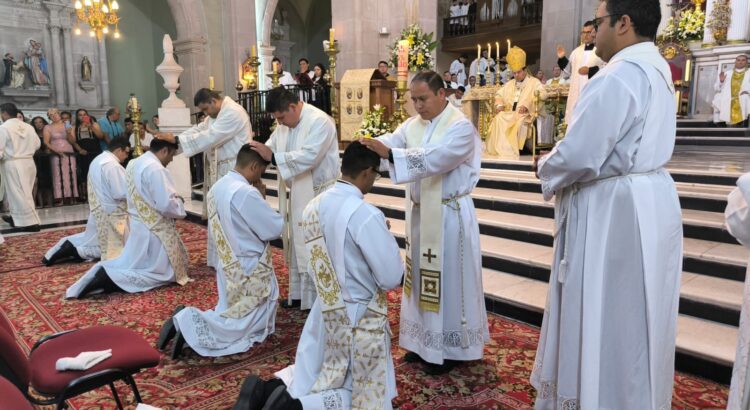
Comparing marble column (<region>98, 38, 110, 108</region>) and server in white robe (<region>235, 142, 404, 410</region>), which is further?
marble column (<region>98, 38, 110, 108</region>)

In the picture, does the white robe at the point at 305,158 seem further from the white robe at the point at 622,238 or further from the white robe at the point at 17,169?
the white robe at the point at 17,169

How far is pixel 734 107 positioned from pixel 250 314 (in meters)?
10.6

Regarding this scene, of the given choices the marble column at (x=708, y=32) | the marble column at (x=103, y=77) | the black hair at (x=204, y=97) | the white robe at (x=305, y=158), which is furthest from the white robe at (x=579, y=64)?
the marble column at (x=103, y=77)

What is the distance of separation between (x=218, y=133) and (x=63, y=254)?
99.3 inches

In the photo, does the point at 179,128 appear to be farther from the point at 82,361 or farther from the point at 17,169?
the point at 82,361

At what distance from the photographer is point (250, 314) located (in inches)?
147

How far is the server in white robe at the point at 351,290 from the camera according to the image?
2424 mm

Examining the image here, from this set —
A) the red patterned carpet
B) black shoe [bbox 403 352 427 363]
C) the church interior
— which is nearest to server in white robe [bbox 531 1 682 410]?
the church interior

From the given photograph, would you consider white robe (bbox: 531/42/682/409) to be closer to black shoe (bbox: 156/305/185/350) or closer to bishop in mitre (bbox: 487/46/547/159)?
black shoe (bbox: 156/305/185/350)

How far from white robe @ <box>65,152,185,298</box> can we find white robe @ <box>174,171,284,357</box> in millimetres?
1528

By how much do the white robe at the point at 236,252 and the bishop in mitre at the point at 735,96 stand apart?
1017cm

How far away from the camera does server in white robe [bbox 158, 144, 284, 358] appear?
3.58 metres

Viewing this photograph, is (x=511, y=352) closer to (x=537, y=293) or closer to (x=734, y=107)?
(x=537, y=293)

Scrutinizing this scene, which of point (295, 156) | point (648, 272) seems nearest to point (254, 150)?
point (295, 156)
